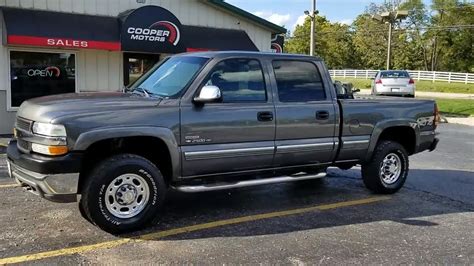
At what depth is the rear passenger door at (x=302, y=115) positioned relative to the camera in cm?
605

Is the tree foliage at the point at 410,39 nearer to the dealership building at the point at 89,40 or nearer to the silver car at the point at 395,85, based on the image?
the silver car at the point at 395,85

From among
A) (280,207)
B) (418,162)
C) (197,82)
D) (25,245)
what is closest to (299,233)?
(280,207)

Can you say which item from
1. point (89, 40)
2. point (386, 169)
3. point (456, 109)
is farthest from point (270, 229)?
point (456, 109)

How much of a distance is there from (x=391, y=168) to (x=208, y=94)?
326cm

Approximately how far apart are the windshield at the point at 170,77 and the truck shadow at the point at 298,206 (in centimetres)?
142

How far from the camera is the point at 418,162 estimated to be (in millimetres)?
9914

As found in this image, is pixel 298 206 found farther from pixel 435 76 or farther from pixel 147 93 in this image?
pixel 435 76

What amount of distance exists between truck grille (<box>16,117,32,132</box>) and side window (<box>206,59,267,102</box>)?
6.09ft

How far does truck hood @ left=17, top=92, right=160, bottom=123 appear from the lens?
15.9 feet

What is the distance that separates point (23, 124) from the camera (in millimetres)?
5160

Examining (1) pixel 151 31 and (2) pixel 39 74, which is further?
(1) pixel 151 31

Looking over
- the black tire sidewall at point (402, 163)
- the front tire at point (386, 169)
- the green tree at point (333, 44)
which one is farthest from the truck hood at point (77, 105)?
the green tree at point (333, 44)

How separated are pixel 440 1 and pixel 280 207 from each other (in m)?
71.4

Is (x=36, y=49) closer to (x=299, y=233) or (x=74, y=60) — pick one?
(x=74, y=60)
